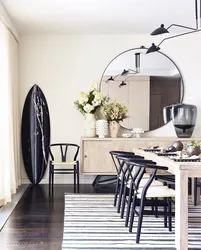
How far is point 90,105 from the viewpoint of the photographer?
6.16 m

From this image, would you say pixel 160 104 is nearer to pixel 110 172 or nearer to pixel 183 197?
Result: pixel 110 172

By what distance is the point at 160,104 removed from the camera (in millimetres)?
6566

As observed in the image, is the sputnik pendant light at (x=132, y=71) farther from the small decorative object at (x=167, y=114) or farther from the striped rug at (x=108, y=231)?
the striped rug at (x=108, y=231)

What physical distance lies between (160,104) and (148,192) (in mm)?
3338

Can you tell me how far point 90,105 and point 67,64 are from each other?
945 mm

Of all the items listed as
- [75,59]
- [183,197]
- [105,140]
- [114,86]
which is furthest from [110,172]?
[183,197]

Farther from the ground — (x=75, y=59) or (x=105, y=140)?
(x=75, y=59)

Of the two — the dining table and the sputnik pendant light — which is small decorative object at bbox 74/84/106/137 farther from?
the dining table

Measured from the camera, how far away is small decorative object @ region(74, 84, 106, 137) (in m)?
6.18

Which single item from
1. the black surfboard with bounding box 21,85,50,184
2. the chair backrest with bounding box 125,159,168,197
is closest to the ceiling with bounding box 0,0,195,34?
the black surfboard with bounding box 21,85,50,184

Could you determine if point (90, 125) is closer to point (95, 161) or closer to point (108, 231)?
point (95, 161)

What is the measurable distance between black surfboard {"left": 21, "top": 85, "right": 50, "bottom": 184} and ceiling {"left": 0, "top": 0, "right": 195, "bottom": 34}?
1208 millimetres

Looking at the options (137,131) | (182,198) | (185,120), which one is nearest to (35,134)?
(137,131)

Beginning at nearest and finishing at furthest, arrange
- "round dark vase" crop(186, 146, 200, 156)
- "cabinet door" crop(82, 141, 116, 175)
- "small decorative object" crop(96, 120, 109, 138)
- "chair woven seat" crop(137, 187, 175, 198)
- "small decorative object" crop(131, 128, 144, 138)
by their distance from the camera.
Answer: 1. "chair woven seat" crop(137, 187, 175, 198)
2. "round dark vase" crop(186, 146, 200, 156)
3. "cabinet door" crop(82, 141, 116, 175)
4. "small decorative object" crop(96, 120, 109, 138)
5. "small decorative object" crop(131, 128, 144, 138)
